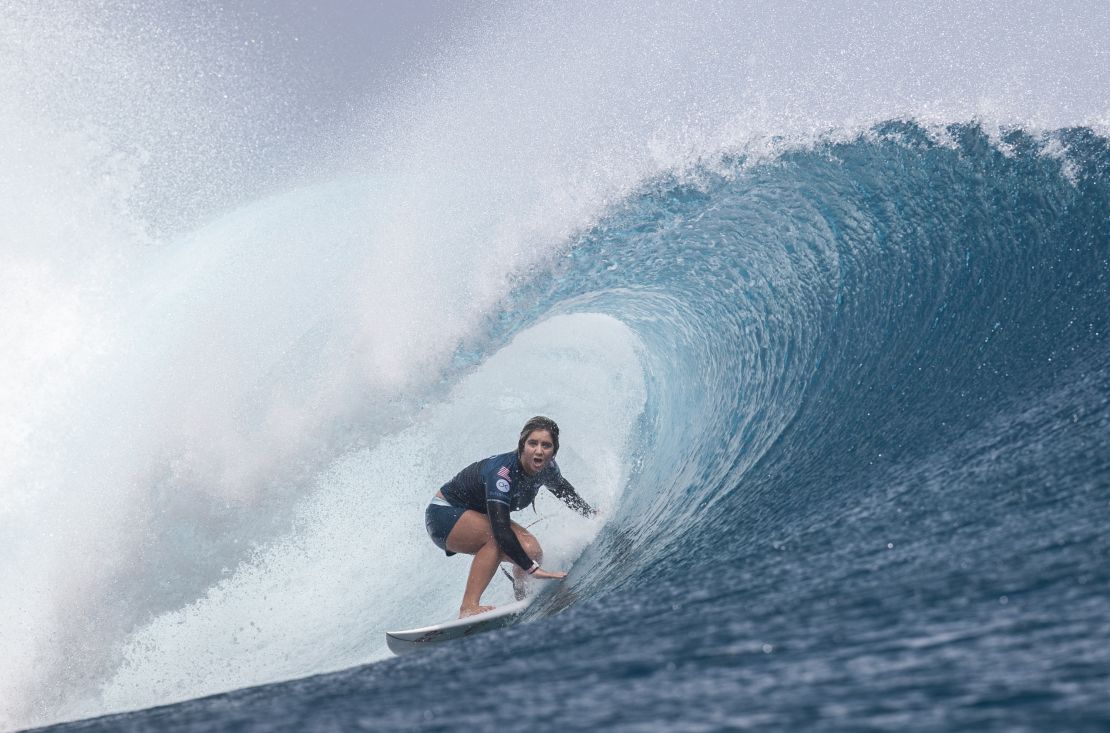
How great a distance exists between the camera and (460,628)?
4.61m

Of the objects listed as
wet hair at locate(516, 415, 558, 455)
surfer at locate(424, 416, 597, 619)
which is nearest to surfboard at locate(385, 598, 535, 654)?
surfer at locate(424, 416, 597, 619)

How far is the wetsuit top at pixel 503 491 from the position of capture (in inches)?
179

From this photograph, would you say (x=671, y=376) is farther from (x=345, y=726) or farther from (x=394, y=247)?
(x=345, y=726)

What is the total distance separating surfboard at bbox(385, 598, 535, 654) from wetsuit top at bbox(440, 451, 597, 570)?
27 centimetres

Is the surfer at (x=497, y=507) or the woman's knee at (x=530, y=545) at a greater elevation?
the surfer at (x=497, y=507)

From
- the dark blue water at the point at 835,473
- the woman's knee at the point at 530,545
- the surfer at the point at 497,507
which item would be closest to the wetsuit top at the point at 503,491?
the surfer at the point at 497,507

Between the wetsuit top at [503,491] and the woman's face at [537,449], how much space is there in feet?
0.28

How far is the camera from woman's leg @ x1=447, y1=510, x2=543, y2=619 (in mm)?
4711

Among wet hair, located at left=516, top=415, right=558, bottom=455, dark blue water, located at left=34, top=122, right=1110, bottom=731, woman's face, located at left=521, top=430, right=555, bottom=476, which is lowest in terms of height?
dark blue water, located at left=34, top=122, right=1110, bottom=731

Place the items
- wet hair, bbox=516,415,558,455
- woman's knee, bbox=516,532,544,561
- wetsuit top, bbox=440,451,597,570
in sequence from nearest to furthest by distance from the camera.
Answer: wetsuit top, bbox=440,451,597,570
wet hair, bbox=516,415,558,455
woman's knee, bbox=516,532,544,561

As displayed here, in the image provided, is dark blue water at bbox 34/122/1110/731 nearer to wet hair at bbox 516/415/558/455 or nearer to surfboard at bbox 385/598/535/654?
surfboard at bbox 385/598/535/654

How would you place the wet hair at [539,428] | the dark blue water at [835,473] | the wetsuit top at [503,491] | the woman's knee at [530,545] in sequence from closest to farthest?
1. the dark blue water at [835,473]
2. the wetsuit top at [503,491]
3. the wet hair at [539,428]
4. the woman's knee at [530,545]

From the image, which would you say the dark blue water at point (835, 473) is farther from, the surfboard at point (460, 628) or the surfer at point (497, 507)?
the surfer at point (497, 507)

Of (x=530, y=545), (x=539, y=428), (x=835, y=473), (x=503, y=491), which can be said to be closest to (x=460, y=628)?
(x=530, y=545)
